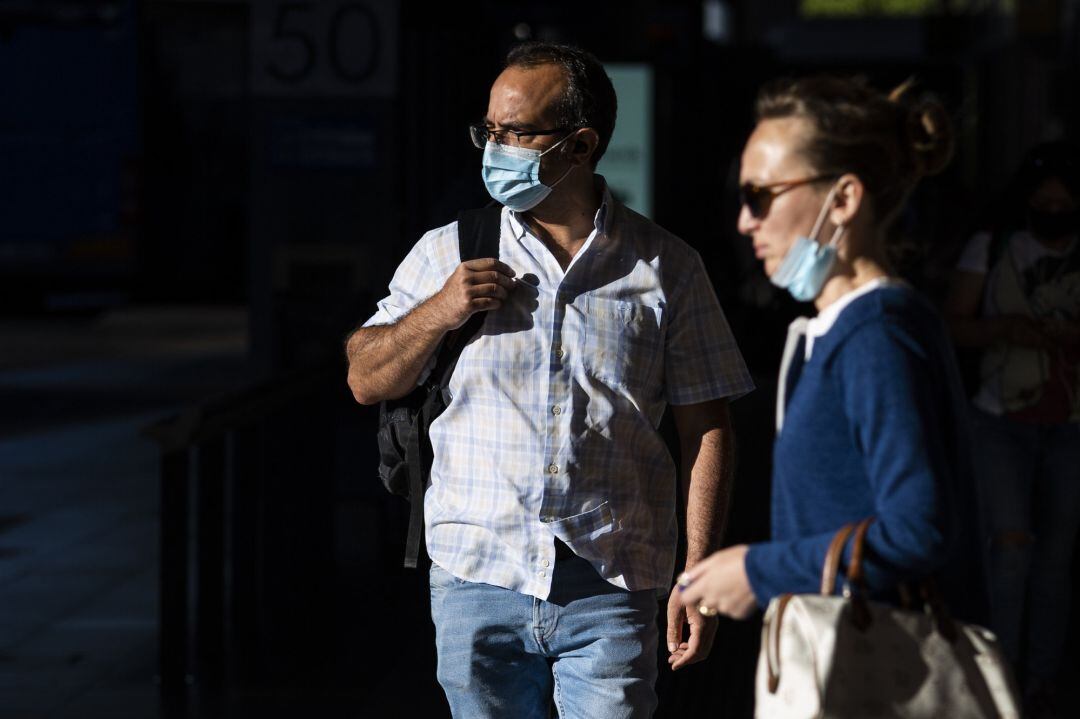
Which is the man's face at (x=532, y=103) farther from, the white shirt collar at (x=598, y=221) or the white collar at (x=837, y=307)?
the white collar at (x=837, y=307)

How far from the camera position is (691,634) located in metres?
2.95

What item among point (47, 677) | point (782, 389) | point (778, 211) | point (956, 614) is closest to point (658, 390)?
point (782, 389)

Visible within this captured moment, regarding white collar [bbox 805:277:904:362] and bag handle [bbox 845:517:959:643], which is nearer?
bag handle [bbox 845:517:959:643]

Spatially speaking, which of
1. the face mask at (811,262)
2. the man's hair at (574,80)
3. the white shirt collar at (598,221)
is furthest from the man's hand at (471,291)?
the face mask at (811,262)

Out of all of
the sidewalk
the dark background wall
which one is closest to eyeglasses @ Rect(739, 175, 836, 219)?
the dark background wall

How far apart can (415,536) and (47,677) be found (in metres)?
3.20

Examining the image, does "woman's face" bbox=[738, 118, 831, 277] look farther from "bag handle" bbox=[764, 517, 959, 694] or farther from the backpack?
the backpack

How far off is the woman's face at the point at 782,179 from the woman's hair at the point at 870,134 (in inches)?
0.5

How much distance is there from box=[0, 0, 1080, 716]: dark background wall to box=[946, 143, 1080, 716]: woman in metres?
0.32

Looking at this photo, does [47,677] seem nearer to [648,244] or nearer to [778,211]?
[648,244]

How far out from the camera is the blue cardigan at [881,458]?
7.29 feet

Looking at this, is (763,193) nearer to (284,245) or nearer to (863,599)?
(863,599)

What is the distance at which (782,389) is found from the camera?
8.59 feet

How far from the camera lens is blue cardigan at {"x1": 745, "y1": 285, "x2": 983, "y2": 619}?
2221 millimetres
